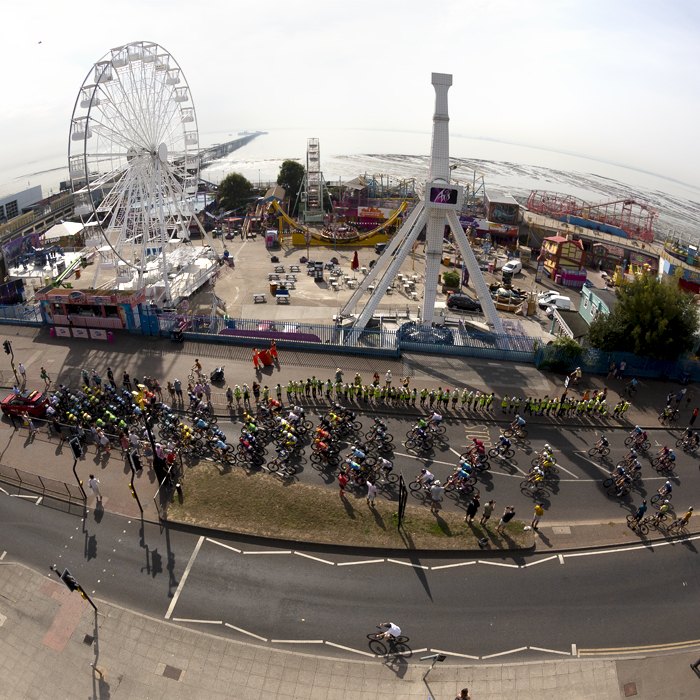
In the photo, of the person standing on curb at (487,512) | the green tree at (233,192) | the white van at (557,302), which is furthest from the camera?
the green tree at (233,192)

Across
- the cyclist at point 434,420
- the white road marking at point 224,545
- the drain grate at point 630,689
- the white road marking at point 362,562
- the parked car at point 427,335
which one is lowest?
the drain grate at point 630,689

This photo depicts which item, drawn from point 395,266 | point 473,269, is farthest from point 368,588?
point 473,269

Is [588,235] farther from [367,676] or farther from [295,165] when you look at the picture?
[367,676]

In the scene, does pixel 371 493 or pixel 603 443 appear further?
pixel 603 443

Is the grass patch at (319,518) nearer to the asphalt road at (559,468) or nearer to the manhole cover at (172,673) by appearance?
the asphalt road at (559,468)

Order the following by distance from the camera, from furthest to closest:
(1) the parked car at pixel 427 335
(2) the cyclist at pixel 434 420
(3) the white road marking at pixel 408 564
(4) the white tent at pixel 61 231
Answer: (4) the white tent at pixel 61 231 < (1) the parked car at pixel 427 335 < (2) the cyclist at pixel 434 420 < (3) the white road marking at pixel 408 564

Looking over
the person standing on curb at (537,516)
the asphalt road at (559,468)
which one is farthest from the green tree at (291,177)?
the person standing on curb at (537,516)

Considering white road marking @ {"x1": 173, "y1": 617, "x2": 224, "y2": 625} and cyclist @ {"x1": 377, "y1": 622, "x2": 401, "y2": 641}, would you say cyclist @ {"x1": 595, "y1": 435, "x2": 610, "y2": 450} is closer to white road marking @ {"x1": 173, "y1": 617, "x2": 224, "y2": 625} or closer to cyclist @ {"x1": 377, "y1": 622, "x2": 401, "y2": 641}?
cyclist @ {"x1": 377, "y1": 622, "x2": 401, "y2": 641}

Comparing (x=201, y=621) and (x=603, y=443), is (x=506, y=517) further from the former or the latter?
(x=201, y=621)
